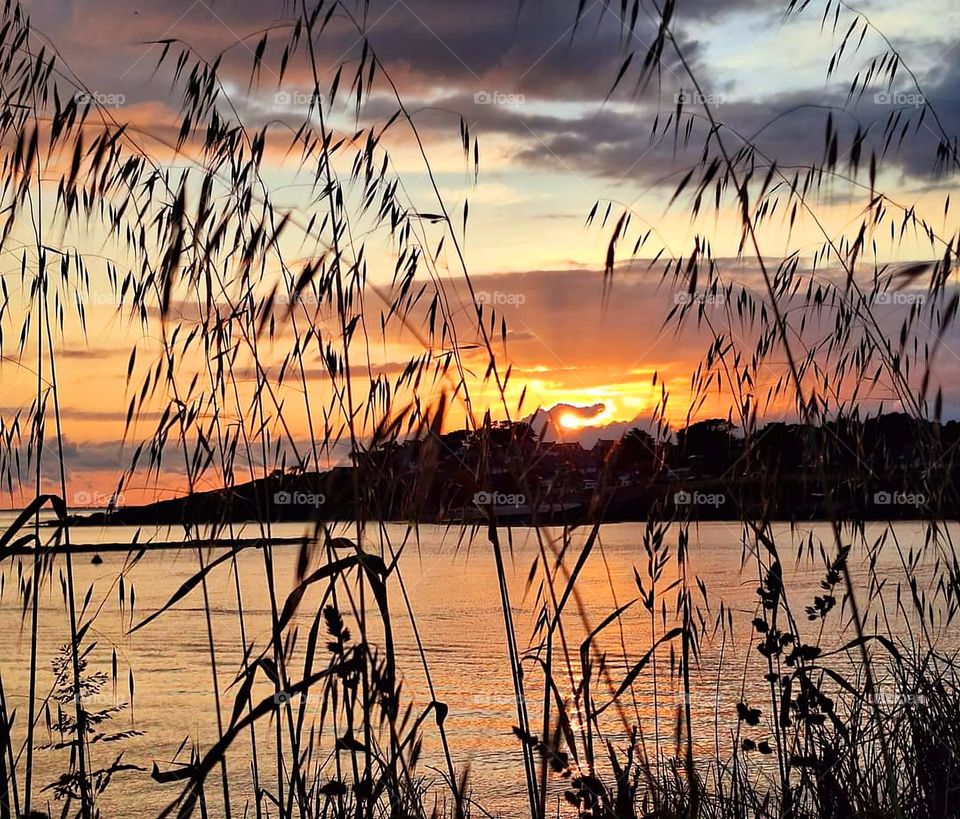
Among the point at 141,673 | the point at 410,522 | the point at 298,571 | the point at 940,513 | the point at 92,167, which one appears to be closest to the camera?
the point at 298,571

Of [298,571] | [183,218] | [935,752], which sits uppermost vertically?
[183,218]

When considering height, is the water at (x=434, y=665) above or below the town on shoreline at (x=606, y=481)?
below

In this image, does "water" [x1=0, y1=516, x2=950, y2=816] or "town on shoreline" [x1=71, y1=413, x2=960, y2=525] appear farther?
"water" [x1=0, y1=516, x2=950, y2=816]

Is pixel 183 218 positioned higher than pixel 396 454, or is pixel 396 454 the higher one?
pixel 183 218

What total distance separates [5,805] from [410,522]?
2.91 ft

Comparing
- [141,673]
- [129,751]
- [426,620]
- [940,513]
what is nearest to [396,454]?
[940,513]

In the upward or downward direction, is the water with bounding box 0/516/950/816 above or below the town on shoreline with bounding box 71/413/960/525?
below

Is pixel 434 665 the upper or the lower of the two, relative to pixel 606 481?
lower

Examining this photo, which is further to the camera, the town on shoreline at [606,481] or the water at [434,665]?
the water at [434,665]

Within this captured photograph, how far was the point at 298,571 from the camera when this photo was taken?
4.54 feet

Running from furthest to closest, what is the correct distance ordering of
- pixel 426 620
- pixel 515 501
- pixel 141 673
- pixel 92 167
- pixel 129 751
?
pixel 426 620, pixel 141 673, pixel 129 751, pixel 92 167, pixel 515 501

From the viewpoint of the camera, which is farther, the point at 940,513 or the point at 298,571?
the point at 940,513

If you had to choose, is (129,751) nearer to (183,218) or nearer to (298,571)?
(183,218)

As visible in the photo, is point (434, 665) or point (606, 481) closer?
point (606, 481)
